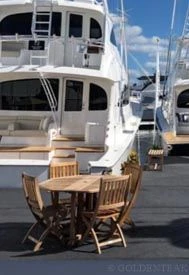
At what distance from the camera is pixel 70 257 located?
6.26 metres

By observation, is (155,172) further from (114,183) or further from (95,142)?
(114,183)

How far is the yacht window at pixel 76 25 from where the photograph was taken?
48.0 feet

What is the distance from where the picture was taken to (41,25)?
561 inches

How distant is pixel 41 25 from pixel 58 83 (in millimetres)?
1547

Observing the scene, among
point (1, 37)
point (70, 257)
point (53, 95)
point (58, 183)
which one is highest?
point (1, 37)

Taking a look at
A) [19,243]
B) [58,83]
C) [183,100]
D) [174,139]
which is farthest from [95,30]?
[19,243]

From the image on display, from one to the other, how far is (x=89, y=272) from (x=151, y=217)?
2.93 m

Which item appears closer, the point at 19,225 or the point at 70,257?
the point at 70,257

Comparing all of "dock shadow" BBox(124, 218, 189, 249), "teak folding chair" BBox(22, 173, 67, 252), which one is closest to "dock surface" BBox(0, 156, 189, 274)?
"dock shadow" BBox(124, 218, 189, 249)

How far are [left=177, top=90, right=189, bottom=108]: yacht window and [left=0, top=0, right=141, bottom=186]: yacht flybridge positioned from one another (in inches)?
136

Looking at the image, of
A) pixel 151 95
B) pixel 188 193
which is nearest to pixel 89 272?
pixel 188 193

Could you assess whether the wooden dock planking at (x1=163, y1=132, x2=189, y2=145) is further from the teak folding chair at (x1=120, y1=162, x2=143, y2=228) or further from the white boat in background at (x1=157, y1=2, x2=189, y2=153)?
the teak folding chair at (x1=120, y1=162, x2=143, y2=228)

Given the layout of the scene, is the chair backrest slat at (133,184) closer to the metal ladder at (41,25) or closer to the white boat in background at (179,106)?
the metal ladder at (41,25)

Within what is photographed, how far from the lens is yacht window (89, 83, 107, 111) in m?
14.1
